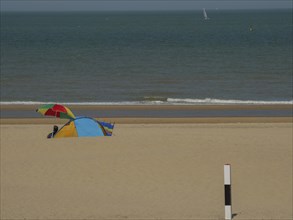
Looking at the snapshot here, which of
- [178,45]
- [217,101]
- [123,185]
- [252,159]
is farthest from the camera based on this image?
[178,45]

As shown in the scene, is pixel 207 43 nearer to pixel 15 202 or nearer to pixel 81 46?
pixel 81 46

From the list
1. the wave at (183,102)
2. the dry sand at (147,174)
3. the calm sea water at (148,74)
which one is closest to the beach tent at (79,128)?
the dry sand at (147,174)

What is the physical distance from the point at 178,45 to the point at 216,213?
2306 inches

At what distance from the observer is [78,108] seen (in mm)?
26531

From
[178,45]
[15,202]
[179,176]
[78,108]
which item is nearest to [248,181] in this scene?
[179,176]

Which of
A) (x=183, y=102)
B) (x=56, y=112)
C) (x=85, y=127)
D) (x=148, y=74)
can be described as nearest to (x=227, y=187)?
(x=85, y=127)

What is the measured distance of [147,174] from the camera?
13680mm

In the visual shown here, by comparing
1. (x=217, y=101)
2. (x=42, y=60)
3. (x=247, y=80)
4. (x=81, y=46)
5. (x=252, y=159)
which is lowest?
(x=252, y=159)

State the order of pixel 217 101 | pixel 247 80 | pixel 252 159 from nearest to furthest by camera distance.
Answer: pixel 252 159 < pixel 217 101 < pixel 247 80

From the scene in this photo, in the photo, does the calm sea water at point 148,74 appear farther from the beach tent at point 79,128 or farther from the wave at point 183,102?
the beach tent at point 79,128

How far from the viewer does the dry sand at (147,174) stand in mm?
11406

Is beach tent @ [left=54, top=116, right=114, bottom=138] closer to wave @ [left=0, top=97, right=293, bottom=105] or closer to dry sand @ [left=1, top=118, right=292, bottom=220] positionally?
dry sand @ [left=1, top=118, right=292, bottom=220]

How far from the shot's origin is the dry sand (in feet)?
37.4

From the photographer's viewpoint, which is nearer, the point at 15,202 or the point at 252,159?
the point at 15,202
